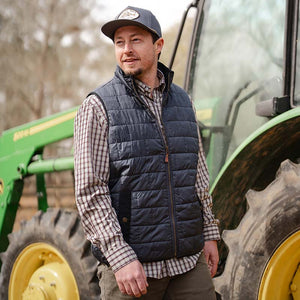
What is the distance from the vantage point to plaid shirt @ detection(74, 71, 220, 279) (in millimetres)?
1873

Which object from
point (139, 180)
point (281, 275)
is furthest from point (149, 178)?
point (281, 275)

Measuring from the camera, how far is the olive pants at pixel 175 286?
2023mm

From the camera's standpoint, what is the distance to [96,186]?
1.94 m

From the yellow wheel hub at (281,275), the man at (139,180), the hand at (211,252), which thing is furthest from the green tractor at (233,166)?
the man at (139,180)

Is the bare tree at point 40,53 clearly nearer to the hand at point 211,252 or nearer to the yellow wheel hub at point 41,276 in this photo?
the yellow wheel hub at point 41,276

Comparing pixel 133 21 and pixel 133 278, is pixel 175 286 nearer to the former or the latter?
pixel 133 278

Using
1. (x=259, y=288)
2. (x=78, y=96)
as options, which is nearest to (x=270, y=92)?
(x=259, y=288)

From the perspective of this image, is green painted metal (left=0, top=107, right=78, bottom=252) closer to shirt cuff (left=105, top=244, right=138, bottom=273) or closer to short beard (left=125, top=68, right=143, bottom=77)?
short beard (left=125, top=68, right=143, bottom=77)

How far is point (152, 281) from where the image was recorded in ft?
6.60

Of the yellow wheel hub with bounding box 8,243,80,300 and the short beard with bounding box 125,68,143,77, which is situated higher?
the short beard with bounding box 125,68,143,77

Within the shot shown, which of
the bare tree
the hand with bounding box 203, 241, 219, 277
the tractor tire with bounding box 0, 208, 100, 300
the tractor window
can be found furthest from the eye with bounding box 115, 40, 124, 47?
the bare tree

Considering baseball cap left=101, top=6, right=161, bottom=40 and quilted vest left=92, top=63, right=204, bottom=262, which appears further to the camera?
baseball cap left=101, top=6, right=161, bottom=40

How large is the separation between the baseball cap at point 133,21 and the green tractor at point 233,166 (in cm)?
79

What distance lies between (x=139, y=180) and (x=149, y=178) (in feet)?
0.14
